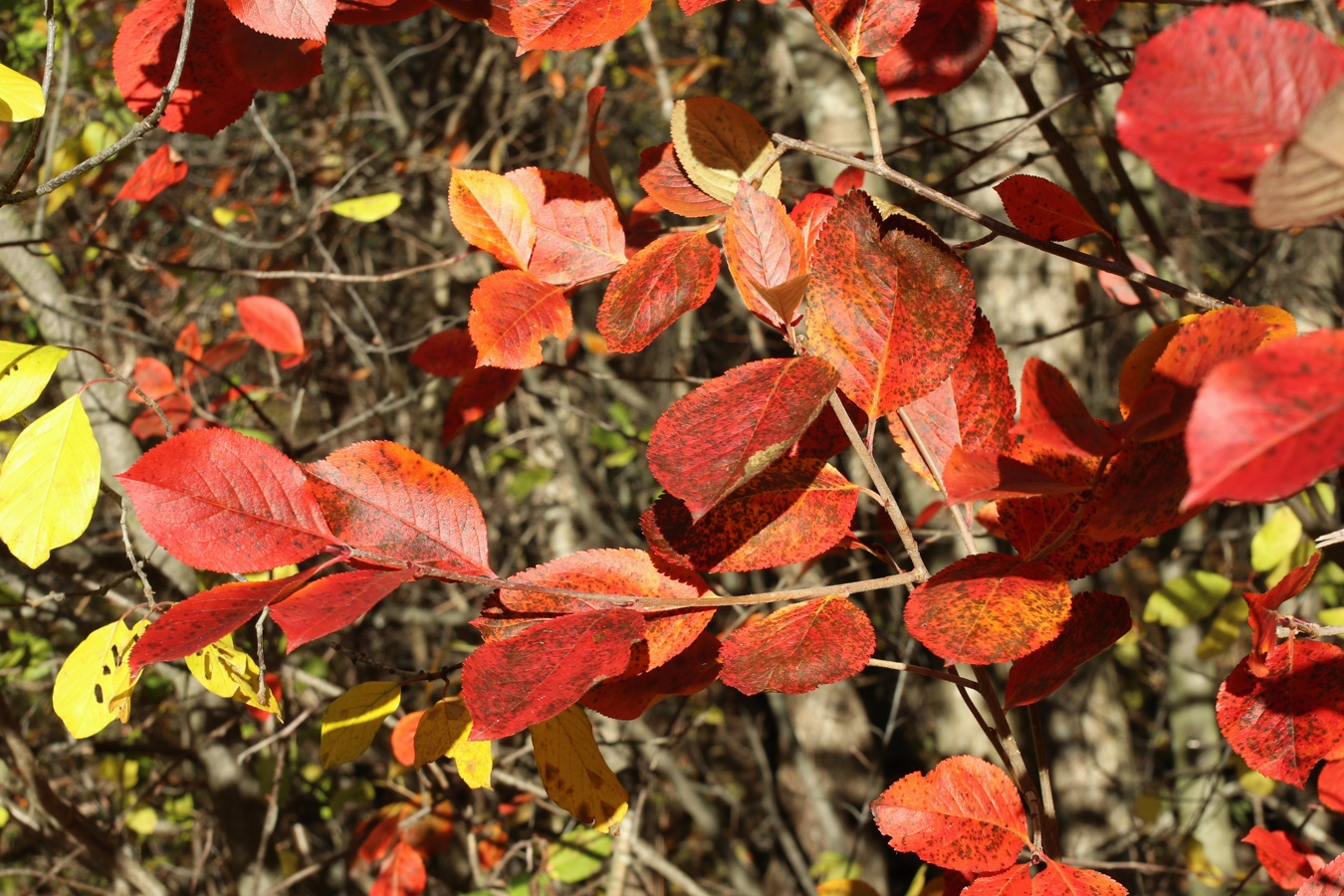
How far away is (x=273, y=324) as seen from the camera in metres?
1.46

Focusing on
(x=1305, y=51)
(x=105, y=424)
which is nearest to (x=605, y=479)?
(x=105, y=424)

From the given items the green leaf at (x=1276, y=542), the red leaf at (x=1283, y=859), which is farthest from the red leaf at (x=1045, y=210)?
the green leaf at (x=1276, y=542)

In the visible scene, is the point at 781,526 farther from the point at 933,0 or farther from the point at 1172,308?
the point at 1172,308

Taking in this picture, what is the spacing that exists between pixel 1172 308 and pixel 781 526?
3.45 ft

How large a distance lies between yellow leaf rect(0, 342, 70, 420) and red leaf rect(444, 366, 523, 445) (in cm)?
29

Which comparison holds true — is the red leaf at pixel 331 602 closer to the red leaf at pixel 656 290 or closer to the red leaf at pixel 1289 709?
the red leaf at pixel 656 290

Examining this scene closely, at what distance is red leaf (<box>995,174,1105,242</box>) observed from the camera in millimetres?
596

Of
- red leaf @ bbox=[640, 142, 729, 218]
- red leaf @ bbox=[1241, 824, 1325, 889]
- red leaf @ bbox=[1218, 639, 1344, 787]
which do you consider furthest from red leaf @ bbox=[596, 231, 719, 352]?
red leaf @ bbox=[1241, 824, 1325, 889]

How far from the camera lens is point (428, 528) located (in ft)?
1.78

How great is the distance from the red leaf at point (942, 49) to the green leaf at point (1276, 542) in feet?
2.67

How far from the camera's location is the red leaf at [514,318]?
59cm

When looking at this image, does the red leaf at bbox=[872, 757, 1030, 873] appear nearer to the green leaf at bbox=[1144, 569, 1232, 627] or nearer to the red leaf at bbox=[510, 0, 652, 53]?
the red leaf at bbox=[510, 0, 652, 53]

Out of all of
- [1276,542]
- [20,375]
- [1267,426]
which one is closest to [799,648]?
[1267,426]

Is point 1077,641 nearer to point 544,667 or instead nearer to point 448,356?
point 544,667
